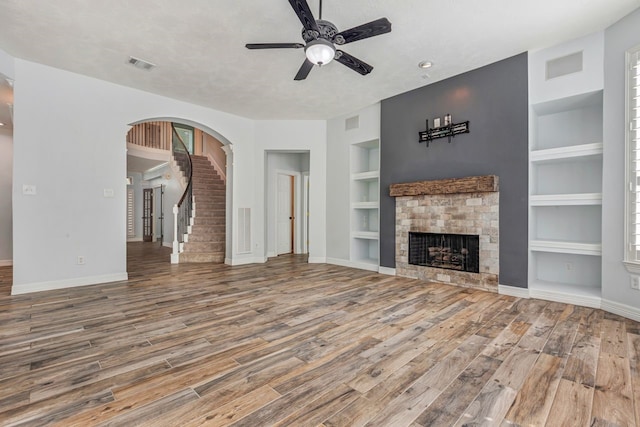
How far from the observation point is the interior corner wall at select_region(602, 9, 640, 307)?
3.29 meters

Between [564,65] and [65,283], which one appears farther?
[65,283]

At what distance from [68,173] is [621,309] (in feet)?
24.0

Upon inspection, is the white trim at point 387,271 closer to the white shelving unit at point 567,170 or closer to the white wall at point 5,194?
the white shelving unit at point 567,170

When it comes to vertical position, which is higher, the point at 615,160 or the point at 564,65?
the point at 564,65

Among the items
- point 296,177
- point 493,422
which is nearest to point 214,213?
point 296,177

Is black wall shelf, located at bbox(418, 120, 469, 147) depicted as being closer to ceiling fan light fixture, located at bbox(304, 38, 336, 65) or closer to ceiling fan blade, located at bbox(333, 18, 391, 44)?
ceiling fan blade, located at bbox(333, 18, 391, 44)

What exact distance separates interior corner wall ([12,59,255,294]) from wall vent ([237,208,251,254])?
2.20 metres

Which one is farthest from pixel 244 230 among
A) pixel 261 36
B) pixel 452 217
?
pixel 452 217

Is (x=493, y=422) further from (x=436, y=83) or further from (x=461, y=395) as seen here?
(x=436, y=83)

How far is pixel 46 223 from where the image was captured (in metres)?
4.44

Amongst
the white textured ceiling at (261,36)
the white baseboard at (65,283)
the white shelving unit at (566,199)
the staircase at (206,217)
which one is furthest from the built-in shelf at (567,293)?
the white baseboard at (65,283)

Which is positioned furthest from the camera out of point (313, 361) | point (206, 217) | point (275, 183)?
point (275, 183)

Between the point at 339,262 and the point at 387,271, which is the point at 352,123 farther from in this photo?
the point at 387,271

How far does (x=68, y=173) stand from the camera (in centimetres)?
461
